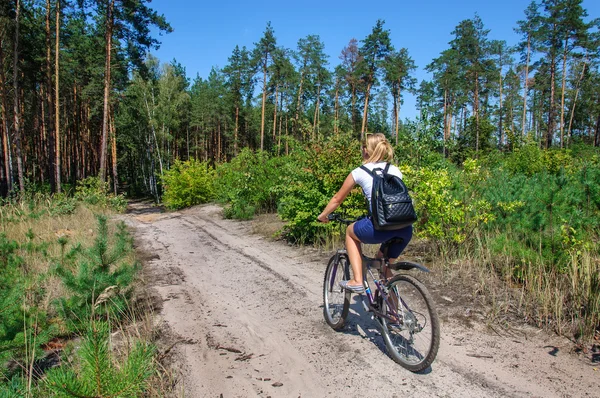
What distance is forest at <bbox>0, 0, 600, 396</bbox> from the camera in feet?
13.1

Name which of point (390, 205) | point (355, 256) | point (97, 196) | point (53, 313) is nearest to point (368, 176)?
point (390, 205)

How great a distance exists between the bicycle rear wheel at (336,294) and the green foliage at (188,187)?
17.1 m

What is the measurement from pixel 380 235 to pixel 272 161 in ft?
33.6

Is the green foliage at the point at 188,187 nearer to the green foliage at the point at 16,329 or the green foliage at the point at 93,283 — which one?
the green foliage at the point at 93,283

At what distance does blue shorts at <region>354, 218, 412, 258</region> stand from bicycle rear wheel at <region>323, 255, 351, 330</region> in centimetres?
65

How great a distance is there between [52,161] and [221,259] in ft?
55.6

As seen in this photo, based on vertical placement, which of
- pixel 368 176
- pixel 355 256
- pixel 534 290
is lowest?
pixel 534 290

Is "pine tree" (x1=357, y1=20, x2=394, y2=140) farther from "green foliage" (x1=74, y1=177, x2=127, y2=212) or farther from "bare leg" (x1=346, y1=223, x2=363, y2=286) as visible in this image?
"bare leg" (x1=346, y1=223, x2=363, y2=286)

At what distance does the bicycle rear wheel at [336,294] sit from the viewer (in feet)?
12.9

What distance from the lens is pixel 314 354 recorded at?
3.50 meters

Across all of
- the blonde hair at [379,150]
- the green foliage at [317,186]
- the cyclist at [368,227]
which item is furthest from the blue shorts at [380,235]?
the green foliage at [317,186]

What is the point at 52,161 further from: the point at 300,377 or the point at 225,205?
the point at 300,377

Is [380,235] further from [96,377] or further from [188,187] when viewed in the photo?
[188,187]

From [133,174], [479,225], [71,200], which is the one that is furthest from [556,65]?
[133,174]
